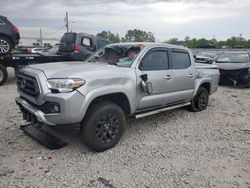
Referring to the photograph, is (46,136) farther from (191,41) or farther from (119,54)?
(191,41)

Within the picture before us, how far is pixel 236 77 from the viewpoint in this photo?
11.2 metres

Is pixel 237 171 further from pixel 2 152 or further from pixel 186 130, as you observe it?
pixel 2 152

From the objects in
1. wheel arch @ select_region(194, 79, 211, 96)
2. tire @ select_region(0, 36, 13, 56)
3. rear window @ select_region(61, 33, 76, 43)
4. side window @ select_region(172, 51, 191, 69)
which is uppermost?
rear window @ select_region(61, 33, 76, 43)

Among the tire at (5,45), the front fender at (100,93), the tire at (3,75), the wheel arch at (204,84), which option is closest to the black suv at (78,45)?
the tire at (5,45)

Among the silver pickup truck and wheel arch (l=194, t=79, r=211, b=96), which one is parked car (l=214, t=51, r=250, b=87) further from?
the silver pickup truck

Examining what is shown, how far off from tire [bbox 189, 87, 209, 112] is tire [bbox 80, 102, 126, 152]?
9.52 feet

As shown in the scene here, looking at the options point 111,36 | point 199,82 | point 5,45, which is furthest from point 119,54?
point 111,36

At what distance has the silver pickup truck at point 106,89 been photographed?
374cm

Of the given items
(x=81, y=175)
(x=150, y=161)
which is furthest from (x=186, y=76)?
(x=81, y=175)

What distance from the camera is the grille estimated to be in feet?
12.9

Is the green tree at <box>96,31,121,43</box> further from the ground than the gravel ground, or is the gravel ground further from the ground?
the green tree at <box>96,31,121,43</box>

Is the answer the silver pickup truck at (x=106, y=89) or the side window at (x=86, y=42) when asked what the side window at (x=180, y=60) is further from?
the side window at (x=86, y=42)

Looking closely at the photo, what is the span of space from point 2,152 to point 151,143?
8.04 ft

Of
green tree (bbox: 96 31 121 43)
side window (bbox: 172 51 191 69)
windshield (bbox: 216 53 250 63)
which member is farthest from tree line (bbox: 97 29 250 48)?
side window (bbox: 172 51 191 69)
